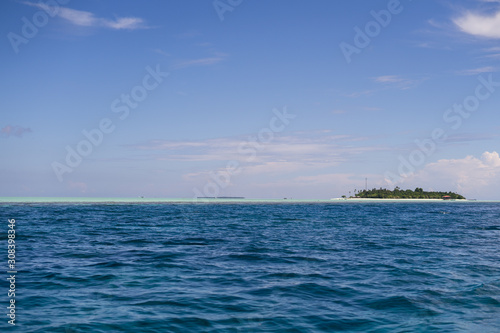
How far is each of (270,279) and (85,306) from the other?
8.35 meters

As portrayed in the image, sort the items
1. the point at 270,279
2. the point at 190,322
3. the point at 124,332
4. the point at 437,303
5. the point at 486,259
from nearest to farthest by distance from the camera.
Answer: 1. the point at 124,332
2. the point at 190,322
3. the point at 437,303
4. the point at 270,279
5. the point at 486,259

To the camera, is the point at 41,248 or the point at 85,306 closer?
the point at 85,306

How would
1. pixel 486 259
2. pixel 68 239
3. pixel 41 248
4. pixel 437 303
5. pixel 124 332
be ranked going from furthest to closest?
pixel 68 239 < pixel 41 248 < pixel 486 259 < pixel 437 303 < pixel 124 332

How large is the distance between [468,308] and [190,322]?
10280 millimetres

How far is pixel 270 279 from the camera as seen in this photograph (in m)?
18.5

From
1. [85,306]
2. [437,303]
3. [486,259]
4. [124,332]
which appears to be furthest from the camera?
[486,259]

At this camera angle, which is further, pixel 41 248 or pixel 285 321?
pixel 41 248

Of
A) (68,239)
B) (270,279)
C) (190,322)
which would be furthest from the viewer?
(68,239)

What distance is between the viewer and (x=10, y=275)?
61.8 ft

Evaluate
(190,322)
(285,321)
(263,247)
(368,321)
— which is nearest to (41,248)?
(263,247)

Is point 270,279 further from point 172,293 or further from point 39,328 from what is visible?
point 39,328

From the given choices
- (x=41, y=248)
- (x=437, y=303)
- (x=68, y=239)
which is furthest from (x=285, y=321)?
(x=68, y=239)

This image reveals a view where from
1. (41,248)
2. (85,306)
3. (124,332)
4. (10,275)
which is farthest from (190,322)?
(41,248)

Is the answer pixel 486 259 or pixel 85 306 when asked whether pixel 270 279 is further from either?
pixel 486 259
